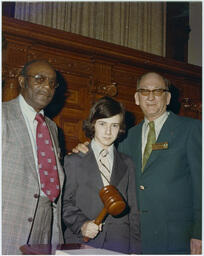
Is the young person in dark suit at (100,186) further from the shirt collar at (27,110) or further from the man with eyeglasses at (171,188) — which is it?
the shirt collar at (27,110)

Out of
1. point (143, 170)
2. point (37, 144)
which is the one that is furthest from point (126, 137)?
point (37, 144)

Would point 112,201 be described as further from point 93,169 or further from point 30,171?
point 30,171

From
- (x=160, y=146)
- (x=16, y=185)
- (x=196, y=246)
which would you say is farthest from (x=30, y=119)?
(x=196, y=246)

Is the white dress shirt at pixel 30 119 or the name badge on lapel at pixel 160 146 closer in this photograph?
the white dress shirt at pixel 30 119

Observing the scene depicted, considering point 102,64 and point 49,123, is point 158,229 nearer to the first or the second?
point 49,123

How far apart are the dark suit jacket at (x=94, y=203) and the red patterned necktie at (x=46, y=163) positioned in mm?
148

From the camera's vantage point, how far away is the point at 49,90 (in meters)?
2.60

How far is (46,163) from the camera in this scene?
2.41 metres

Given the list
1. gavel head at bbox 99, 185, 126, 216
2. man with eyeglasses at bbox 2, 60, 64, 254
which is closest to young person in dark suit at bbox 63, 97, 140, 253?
man with eyeglasses at bbox 2, 60, 64, 254

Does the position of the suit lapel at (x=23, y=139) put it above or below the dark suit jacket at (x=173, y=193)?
above

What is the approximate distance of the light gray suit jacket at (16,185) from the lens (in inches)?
84.0

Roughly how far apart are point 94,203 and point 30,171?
55cm

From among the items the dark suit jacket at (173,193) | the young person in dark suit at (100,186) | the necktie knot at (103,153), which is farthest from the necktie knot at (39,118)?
the dark suit jacket at (173,193)

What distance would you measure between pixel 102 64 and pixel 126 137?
3.81 ft
